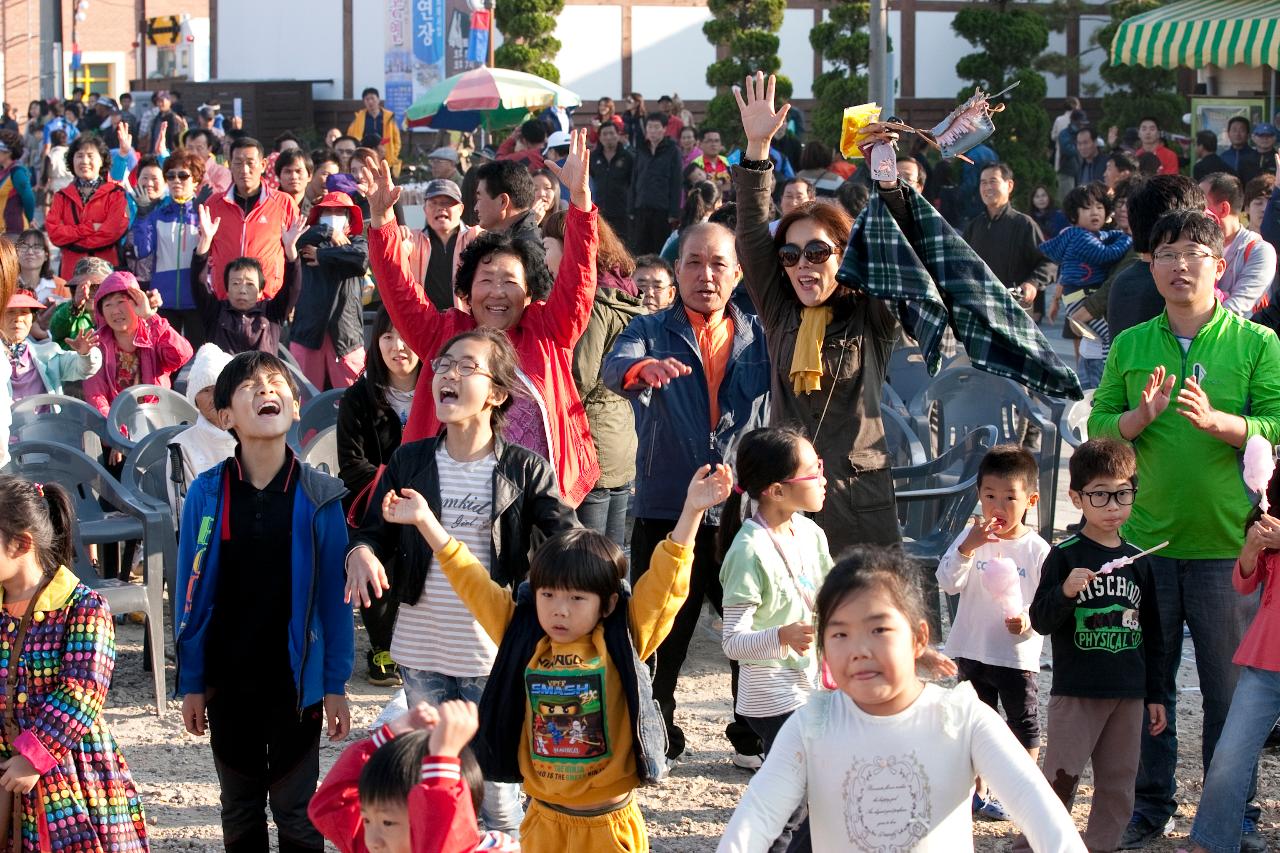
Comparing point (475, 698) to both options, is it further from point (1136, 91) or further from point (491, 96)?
point (1136, 91)

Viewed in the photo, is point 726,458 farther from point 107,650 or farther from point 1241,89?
point 1241,89

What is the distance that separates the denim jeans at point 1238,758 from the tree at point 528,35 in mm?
23760

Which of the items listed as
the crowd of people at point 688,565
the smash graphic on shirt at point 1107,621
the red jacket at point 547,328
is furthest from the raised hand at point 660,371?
the smash graphic on shirt at point 1107,621

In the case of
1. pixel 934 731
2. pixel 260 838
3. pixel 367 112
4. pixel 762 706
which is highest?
pixel 367 112

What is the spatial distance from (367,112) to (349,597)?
22.2 meters

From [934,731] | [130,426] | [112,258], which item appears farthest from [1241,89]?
[934,731]

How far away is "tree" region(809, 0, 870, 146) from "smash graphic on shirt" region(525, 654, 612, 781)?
794 inches

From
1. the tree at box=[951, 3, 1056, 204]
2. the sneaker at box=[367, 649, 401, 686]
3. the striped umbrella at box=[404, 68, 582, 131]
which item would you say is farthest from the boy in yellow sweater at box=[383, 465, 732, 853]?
the tree at box=[951, 3, 1056, 204]

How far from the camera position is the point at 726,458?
5402 millimetres

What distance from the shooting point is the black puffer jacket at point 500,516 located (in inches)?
170

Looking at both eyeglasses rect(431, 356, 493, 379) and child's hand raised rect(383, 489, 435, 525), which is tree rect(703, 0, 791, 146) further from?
child's hand raised rect(383, 489, 435, 525)

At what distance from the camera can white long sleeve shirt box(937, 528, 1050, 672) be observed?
497 cm

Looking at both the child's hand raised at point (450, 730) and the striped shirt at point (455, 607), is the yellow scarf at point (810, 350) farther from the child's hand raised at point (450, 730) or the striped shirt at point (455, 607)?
the child's hand raised at point (450, 730)

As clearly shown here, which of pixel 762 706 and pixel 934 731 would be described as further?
pixel 762 706
